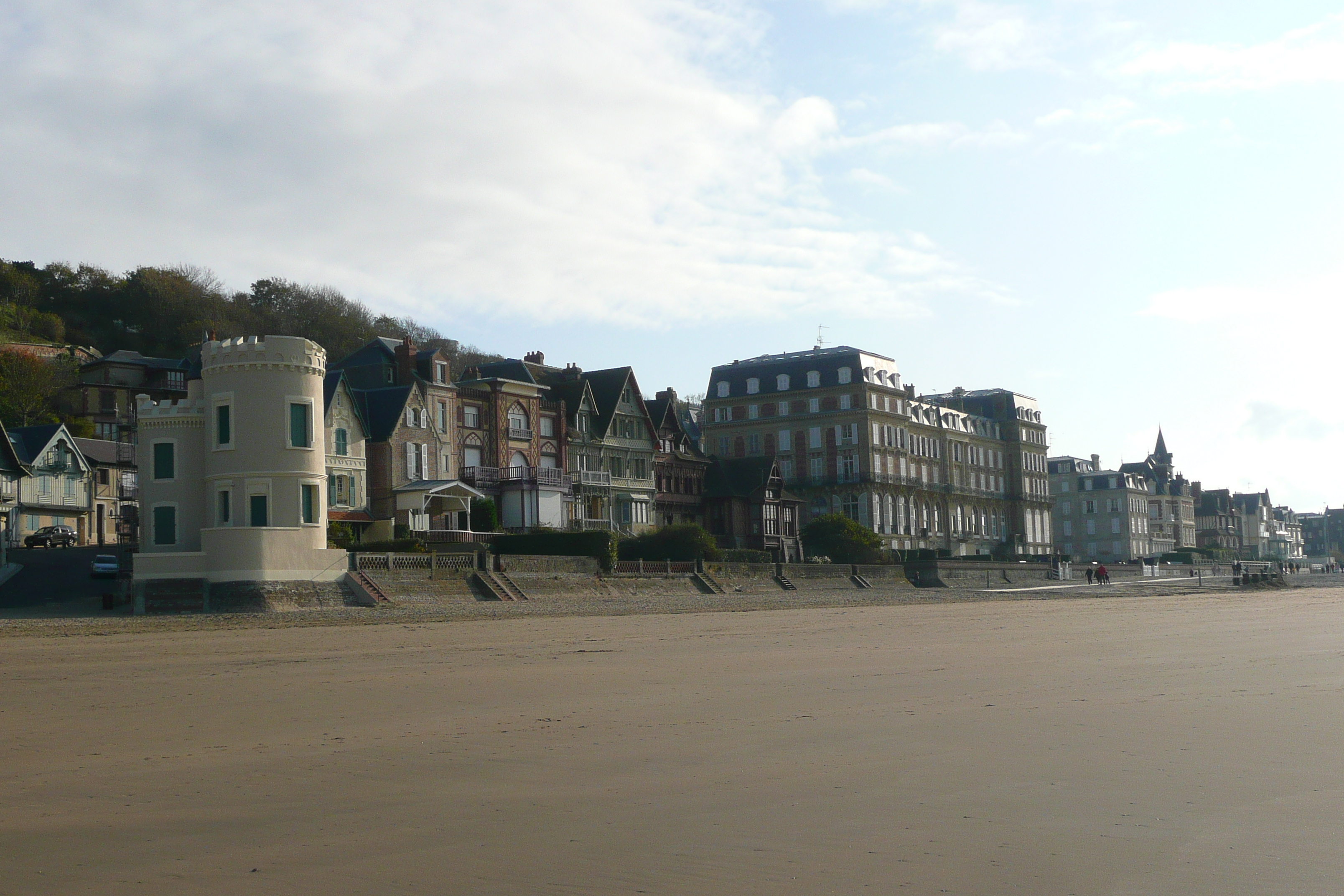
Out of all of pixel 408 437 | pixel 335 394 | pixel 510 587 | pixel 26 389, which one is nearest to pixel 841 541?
pixel 408 437

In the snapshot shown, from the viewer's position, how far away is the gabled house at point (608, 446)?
2662 inches

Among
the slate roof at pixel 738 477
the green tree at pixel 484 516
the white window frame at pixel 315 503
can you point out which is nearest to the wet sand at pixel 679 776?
the white window frame at pixel 315 503

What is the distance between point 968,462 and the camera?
109625 mm

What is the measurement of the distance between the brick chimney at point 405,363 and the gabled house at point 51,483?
15967 millimetres

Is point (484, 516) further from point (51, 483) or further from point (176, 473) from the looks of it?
point (51, 483)

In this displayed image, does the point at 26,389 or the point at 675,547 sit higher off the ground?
the point at 26,389

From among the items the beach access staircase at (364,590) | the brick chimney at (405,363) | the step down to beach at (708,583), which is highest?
the brick chimney at (405,363)

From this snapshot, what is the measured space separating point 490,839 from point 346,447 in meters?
49.1

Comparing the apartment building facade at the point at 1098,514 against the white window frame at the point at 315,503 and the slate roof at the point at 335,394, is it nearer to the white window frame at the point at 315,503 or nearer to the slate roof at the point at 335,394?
the slate roof at the point at 335,394

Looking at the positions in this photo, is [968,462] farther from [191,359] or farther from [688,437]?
[191,359]

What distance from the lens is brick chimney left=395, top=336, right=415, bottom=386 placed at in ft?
196

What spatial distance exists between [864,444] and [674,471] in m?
21.9

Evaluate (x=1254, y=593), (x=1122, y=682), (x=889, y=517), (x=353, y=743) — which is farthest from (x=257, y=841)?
(x=889, y=517)

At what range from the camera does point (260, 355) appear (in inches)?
1497
